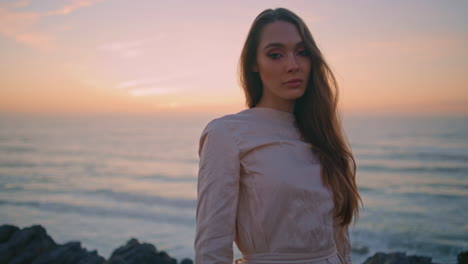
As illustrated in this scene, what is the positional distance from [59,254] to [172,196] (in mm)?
14869

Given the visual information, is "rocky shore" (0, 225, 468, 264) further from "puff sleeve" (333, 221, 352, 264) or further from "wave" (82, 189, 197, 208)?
"wave" (82, 189, 197, 208)

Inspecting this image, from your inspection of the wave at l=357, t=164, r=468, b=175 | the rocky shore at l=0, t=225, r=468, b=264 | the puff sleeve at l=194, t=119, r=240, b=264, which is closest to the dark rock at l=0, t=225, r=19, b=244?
the rocky shore at l=0, t=225, r=468, b=264

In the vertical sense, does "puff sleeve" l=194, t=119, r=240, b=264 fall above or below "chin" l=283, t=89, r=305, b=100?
below

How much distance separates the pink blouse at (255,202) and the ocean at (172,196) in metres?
9.13

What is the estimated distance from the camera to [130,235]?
40.3 feet

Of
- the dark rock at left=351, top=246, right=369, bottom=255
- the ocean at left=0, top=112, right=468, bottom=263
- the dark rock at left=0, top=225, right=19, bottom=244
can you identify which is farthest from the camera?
the ocean at left=0, top=112, right=468, bottom=263

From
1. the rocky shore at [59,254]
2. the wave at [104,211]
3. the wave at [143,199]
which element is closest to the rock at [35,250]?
the rocky shore at [59,254]

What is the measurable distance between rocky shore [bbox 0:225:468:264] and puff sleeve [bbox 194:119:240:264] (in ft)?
12.3

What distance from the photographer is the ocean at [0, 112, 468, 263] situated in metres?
12.0

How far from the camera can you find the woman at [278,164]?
1.57 metres

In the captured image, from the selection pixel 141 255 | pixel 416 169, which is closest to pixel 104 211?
pixel 141 255

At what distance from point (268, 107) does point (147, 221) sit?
1354 cm

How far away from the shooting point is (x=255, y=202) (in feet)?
5.29

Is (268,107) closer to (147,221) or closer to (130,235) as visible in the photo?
(130,235)
